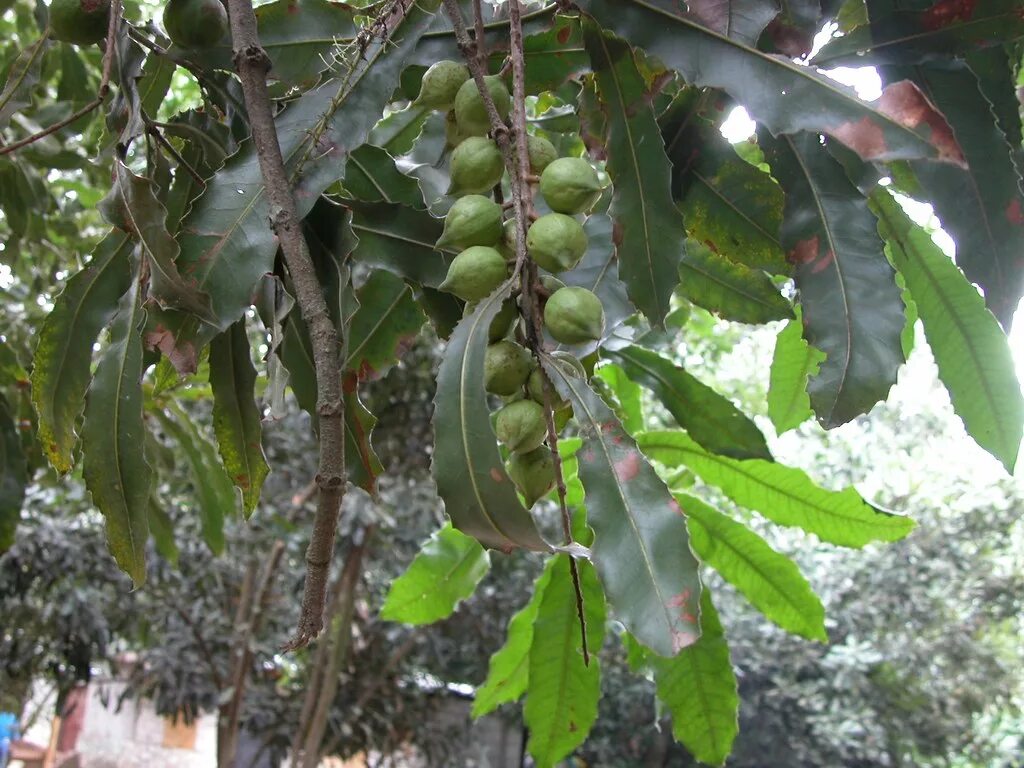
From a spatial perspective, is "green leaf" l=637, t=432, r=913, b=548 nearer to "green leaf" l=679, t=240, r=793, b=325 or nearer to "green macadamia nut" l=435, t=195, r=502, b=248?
"green leaf" l=679, t=240, r=793, b=325

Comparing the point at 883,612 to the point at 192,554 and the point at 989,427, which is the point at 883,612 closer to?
the point at 192,554

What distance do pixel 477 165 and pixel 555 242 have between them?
96mm

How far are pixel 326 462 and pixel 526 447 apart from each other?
5.0 inches

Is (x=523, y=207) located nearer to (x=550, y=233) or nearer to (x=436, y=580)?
(x=550, y=233)

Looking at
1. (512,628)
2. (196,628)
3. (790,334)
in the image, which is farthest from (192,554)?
(790,334)

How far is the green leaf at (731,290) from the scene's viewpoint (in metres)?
0.99

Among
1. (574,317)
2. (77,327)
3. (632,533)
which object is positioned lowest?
(632,533)

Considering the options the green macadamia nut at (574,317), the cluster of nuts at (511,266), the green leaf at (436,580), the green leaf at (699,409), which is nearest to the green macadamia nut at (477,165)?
the cluster of nuts at (511,266)

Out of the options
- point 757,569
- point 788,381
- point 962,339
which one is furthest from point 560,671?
point 962,339

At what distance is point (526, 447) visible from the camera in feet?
1.98

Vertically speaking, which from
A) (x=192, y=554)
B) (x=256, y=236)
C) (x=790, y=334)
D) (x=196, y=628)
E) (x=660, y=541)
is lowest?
(x=660, y=541)

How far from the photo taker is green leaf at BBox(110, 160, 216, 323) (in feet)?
2.05

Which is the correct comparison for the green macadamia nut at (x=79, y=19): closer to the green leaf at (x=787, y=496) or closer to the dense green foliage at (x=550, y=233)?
the dense green foliage at (x=550, y=233)

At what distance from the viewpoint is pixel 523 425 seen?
23.2 inches
